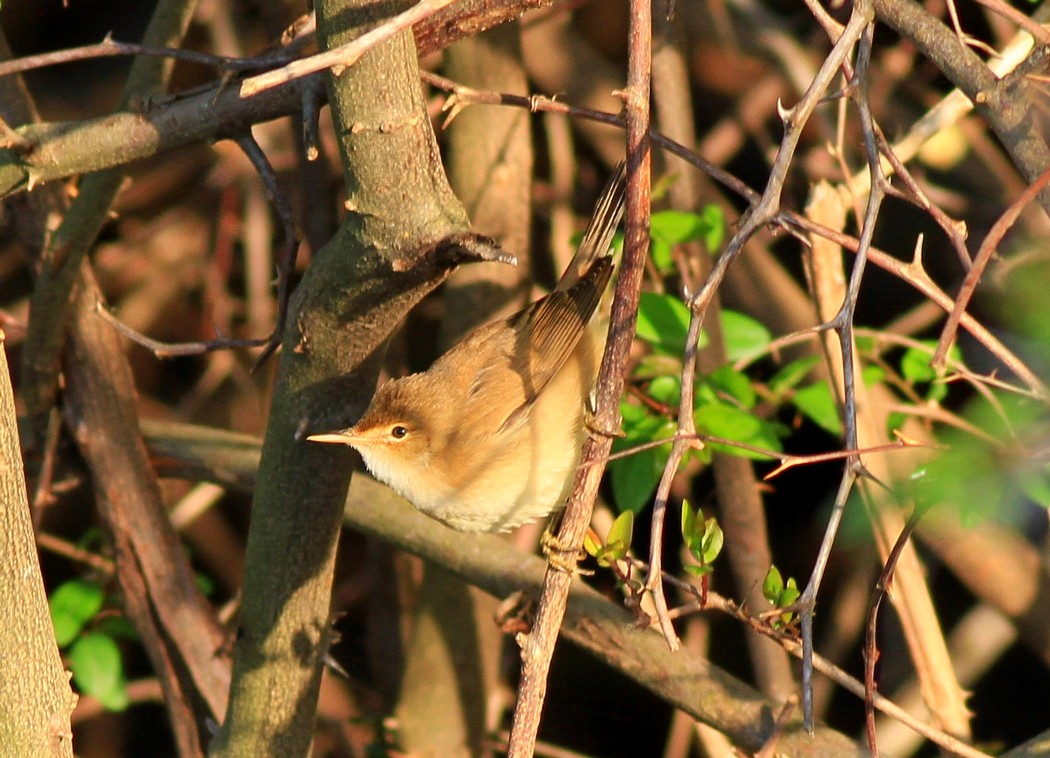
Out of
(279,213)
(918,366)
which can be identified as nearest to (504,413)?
(279,213)

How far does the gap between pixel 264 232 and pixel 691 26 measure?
1.76 m

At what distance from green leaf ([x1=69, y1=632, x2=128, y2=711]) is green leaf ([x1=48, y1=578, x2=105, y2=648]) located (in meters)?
0.04

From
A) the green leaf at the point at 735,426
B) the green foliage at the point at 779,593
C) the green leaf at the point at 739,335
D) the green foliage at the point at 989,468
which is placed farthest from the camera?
the green leaf at the point at 739,335

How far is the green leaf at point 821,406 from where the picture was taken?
2.47 m

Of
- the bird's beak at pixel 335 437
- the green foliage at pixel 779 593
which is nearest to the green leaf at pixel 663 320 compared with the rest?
the bird's beak at pixel 335 437

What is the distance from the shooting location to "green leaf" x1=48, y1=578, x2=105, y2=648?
293 centimetres

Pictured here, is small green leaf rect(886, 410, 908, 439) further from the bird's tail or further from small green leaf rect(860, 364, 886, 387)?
the bird's tail

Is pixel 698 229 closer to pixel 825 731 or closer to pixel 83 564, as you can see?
pixel 825 731

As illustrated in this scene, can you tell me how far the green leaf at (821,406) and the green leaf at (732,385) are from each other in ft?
0.37

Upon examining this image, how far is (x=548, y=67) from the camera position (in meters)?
4.12

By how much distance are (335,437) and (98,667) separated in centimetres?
128

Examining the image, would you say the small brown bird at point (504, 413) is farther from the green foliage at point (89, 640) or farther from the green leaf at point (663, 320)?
the green foliage at point (89, 640)

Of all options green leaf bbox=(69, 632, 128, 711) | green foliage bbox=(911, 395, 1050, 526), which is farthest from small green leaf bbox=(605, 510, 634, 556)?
green leaf bbox=(69, 632, 128, 711)

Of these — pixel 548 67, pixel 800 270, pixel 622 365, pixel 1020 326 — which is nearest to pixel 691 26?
pixel 548 67
